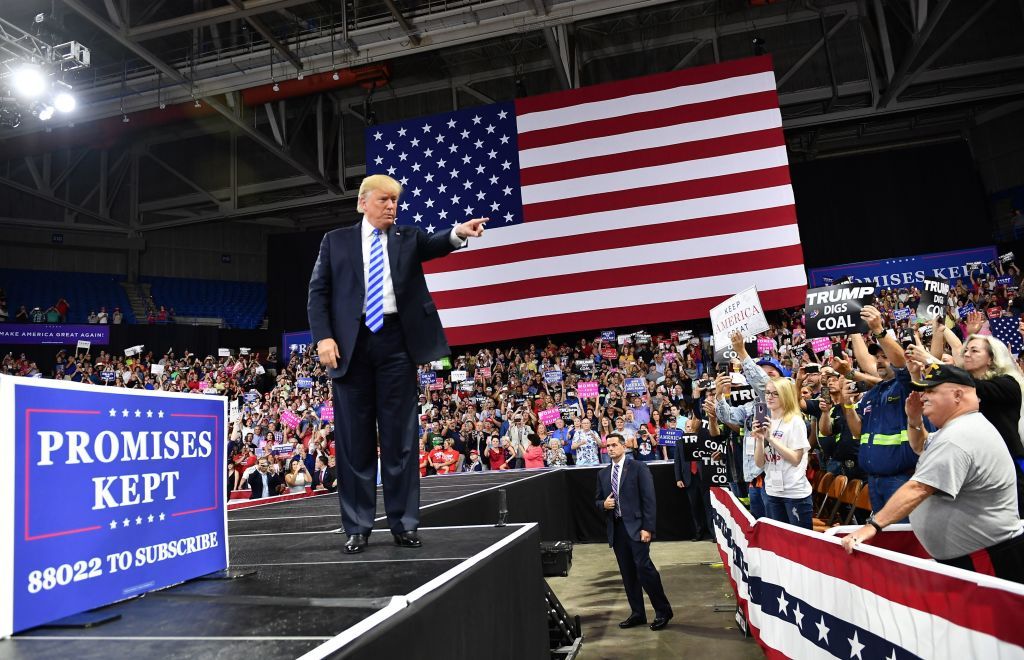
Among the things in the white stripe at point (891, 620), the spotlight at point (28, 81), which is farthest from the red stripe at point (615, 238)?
the white stripe at point (891, 620)

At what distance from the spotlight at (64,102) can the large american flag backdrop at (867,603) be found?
13.5 m

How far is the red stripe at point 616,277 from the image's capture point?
454 inches

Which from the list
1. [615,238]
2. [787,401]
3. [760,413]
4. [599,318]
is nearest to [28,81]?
[615,238]

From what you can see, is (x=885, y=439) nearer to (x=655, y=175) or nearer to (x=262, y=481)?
(x=262, y=481)

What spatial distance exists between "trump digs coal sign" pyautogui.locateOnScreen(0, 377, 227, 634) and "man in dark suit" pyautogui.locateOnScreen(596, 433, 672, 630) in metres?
3.86

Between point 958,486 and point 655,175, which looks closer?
point 958,486

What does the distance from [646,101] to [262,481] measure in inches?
372

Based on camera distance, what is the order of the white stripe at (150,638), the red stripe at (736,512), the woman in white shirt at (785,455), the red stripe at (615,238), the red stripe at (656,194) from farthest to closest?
1. the red stripe at (656,194)
2. the red stripe at (615,238)
3. the woman in white shirt at (785,455)
4. the red stripe at (736,512)
5. the white stripe at (150,638)

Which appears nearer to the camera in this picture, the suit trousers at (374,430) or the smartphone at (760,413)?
the suit trousers at (374,430)

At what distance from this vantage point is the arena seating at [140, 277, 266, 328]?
2180 cm

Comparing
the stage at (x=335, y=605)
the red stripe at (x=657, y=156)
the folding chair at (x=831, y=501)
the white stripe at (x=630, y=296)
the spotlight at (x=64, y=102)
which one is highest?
the spotlight at (x=64, y=102)

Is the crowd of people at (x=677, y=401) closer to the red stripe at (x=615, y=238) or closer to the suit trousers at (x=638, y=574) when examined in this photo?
the suit trousers at (x=638, y=574)

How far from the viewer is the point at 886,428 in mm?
3855

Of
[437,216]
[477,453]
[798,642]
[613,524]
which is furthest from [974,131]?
[798,642]
